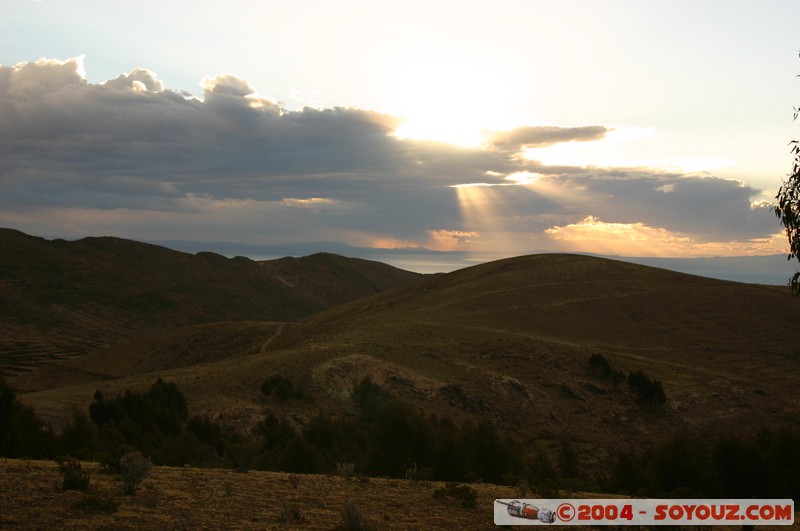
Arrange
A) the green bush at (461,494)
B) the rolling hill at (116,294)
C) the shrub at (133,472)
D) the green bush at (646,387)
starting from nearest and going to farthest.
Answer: the shrub at (133,472)
the green bush at (461,494)
the green bush at (646,387)
the rolling hill at (116,294)

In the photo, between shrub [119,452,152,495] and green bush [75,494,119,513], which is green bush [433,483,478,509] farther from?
green bush [75,494,119,513]

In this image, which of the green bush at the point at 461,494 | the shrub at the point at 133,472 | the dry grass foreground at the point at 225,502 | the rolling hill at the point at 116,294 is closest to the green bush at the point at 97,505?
the dry grass foreground at the point at 225,502

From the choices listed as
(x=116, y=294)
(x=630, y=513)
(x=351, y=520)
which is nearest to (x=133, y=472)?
(x=351, y=520)

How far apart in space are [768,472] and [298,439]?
20449 mm

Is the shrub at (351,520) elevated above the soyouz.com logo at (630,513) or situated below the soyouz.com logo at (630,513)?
above

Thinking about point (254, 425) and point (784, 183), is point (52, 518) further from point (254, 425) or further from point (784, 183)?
point (254, 425)

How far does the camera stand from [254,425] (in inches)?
1455

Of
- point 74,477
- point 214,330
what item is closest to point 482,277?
point 214,330

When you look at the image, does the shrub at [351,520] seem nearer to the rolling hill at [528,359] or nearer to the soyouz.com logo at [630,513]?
the soyouz.com logo at [630,513]

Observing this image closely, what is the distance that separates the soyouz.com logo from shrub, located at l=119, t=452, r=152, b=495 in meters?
7.95

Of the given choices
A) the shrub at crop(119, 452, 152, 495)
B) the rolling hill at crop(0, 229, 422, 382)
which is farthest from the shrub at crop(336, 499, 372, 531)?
the rolling hill at crop(0, 229, 422, 382)

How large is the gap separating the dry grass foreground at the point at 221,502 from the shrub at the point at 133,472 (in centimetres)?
18

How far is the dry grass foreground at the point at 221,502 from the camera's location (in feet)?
39.6

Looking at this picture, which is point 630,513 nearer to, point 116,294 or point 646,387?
point 646,387
